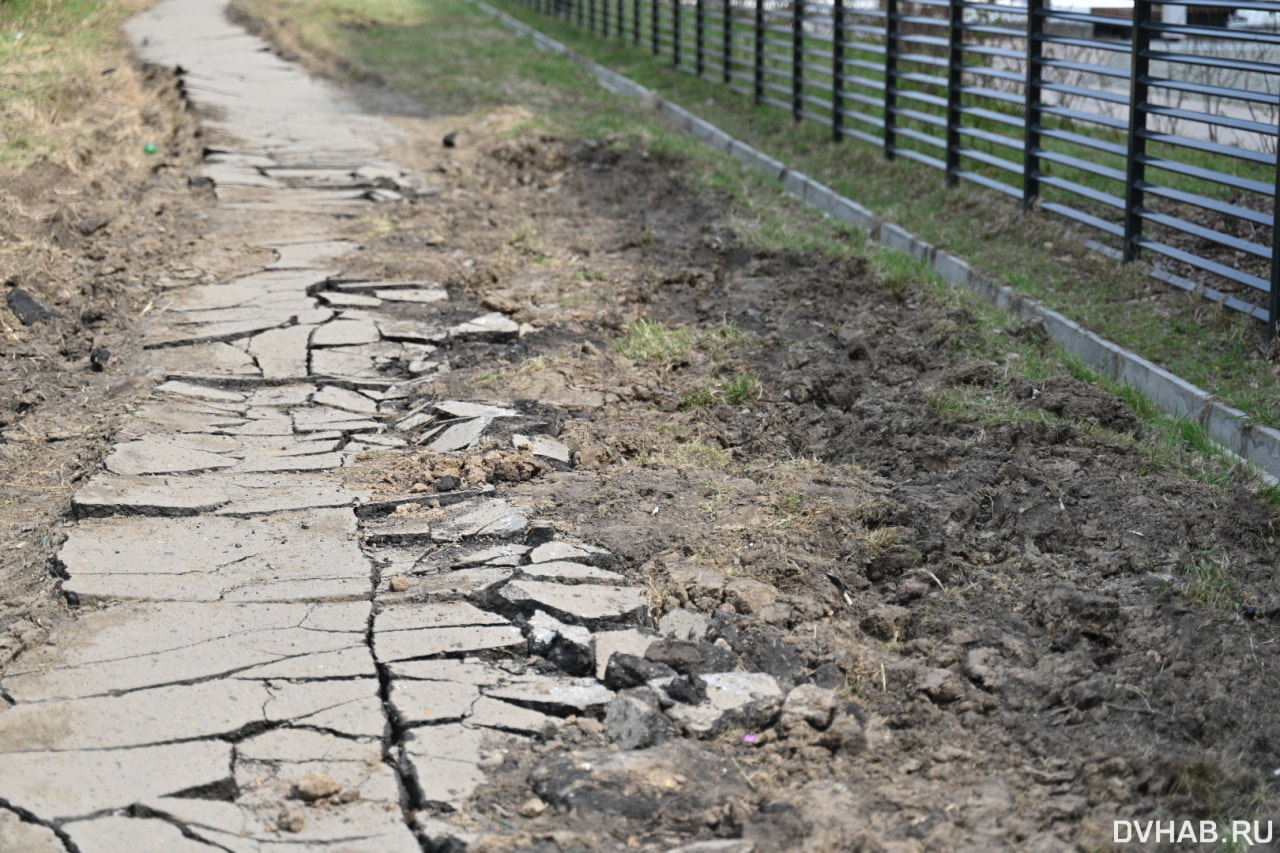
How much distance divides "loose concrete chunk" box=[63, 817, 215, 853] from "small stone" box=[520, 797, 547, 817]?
667 mm

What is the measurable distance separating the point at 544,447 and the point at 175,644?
1.64 meters

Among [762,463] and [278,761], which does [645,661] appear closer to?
[278,761]

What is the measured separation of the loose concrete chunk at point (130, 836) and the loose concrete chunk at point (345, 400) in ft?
8.62

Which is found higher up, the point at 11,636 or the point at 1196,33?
the point at 1196,33

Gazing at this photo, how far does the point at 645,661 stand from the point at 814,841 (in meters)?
0.77

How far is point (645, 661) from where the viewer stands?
3.18 metres

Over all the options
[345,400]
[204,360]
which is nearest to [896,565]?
[345,400]

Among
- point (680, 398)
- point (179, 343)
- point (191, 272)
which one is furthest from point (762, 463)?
point (191, 272)

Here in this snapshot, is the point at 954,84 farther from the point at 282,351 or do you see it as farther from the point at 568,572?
the point at 568,572

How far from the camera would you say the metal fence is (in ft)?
19.2

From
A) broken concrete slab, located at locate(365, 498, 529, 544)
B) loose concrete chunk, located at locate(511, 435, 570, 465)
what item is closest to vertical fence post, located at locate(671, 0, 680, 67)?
loose concrete chunk, located at locate(511, 435, 570, 465)

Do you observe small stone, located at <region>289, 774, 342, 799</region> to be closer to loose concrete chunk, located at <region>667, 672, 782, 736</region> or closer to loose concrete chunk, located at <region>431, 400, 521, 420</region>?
loose concrete chunk, located at <region>667, 672, 782, 736</region>

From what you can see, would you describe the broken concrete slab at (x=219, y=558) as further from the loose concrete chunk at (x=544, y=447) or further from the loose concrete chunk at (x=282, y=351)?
the loose concrete chunk at (x=282, y=351)

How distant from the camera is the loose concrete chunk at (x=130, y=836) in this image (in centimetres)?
254
